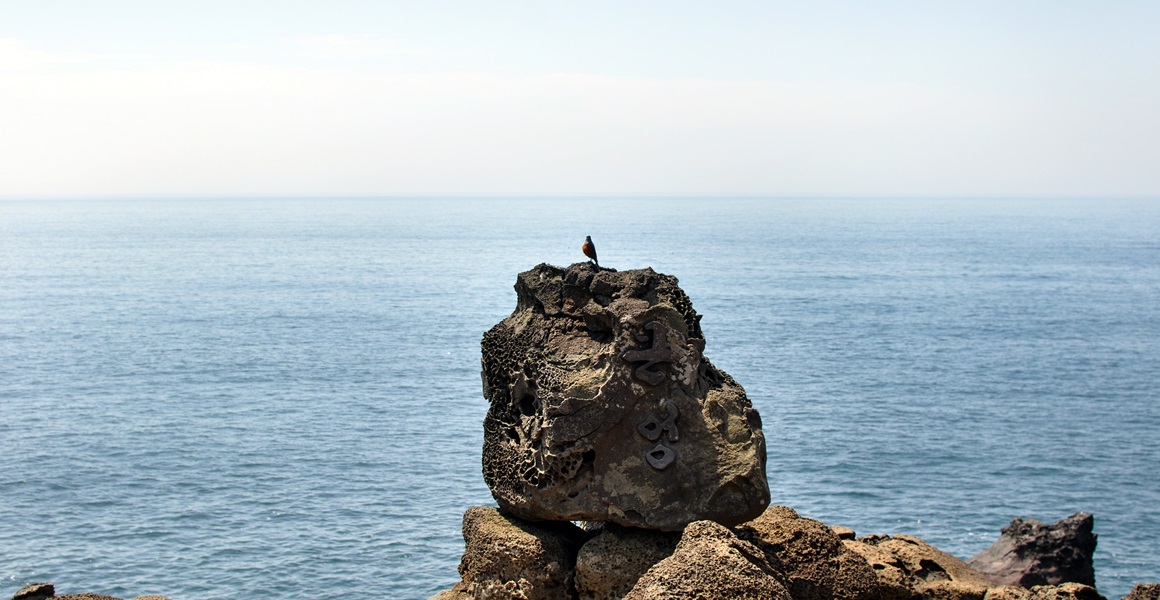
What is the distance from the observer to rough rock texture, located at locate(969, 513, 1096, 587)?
89.8 feet

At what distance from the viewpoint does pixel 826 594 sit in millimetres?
14539

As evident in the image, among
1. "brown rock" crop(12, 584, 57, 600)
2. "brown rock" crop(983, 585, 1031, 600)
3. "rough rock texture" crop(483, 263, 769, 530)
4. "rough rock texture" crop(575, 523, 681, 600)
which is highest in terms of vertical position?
"rough rock texture" crop(483, 263, 769, 530)

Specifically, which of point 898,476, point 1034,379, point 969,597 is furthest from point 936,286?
point 969,597

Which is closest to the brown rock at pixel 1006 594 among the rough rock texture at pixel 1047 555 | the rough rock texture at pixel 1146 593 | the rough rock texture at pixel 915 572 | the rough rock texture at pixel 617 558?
the rough rock texture at pixel 915 572

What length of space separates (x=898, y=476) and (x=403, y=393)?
27347 mm

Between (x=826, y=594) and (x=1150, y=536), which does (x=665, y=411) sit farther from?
(x=1150, y=536)

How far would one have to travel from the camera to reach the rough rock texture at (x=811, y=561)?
14539mm

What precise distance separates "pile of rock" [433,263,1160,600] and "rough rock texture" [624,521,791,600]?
1.93m

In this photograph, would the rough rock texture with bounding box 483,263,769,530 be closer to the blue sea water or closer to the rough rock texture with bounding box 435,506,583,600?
the rough rock texture with bounding box 435,506,583,600

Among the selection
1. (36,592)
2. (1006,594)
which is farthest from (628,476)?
(36,592)

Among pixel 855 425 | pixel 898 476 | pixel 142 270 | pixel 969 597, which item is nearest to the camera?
pixel 969 597

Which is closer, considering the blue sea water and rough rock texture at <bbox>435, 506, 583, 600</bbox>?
rough rock texture at <bbox>435, 506, 583, 600</bbox>

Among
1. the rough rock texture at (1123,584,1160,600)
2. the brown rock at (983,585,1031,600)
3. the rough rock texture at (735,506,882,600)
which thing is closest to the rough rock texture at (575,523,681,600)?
the rough rock texture at (735,506,882,600)

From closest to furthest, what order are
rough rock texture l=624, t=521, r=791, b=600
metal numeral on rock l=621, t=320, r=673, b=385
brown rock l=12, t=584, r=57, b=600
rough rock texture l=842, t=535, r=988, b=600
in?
rough rock texture l=624, t=521, r=791, b=600, metal numeral on rock l=621, t=320, r=673, b=385, brown rock l=12, t=584, r=57, b=600, rough rock texture l=842, t=535, r=988, b=600
